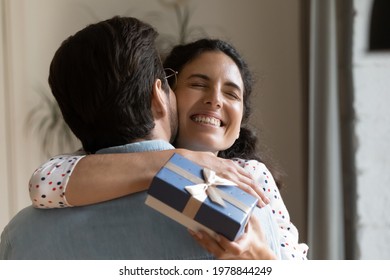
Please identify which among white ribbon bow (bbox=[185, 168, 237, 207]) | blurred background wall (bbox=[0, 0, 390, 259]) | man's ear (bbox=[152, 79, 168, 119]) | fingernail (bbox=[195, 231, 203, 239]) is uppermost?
man's ear (bbox=[152, 79, 168, 119])

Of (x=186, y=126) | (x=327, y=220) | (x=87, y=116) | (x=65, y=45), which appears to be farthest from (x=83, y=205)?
(x=327, y=220)

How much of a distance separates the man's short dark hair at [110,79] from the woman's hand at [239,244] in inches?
9.9

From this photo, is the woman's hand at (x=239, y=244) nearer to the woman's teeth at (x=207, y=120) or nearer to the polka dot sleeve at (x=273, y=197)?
the polka dot sleeve at (x=273, y=197)

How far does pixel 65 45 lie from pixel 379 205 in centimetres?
205

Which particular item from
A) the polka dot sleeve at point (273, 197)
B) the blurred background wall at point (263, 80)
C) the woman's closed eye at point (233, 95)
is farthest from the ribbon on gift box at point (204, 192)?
the blurred background wall at point (263, 80)

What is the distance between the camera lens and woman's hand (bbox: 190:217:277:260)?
2.99 ft

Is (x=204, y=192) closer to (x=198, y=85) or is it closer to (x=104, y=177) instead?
(x=104, y=177)

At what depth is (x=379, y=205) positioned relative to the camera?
272 cm

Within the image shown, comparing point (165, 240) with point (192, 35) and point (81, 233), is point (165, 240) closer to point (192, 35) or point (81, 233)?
point (81, 233)

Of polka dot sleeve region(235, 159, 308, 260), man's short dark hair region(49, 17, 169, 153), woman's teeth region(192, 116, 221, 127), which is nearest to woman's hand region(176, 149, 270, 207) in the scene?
man's short dark hair region(49, 17, 169, 153)

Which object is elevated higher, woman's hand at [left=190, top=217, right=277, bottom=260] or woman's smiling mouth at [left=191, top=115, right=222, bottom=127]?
woman's hand at [left=190, top=217, right=277, bottom=260]

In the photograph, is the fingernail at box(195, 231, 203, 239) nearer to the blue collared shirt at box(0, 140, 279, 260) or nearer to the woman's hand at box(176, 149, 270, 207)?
the blue collared shirt at box(0, 140, 279, 260)

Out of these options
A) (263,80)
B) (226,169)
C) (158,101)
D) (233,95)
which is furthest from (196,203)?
(263,80)

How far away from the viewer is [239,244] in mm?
916
